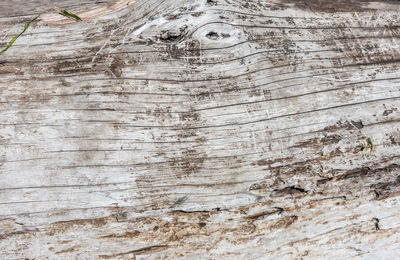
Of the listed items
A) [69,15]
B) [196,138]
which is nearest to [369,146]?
[196,138]

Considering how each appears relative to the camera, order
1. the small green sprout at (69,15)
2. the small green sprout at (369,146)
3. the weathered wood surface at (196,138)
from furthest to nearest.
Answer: the small green sprout at (69,15), the small green sprout at (369,146), the weathered wood surface at (196,138)

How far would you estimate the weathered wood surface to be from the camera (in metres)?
1.83

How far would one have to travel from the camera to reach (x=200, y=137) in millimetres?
1929

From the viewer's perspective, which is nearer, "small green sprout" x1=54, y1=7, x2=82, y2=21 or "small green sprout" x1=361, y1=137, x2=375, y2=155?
Answer: "small green sprout" x1=361, y1=137, x2=375, y2=155

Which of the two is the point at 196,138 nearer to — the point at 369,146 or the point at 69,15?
the point at 369,146

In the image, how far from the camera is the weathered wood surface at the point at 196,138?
5.99 feet

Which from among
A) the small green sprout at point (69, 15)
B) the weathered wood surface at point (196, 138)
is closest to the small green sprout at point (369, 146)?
the weathered wood surface at point (196, 138)

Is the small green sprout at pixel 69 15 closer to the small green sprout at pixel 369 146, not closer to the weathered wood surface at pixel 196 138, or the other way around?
the weathered wood surface at pixel 196 138

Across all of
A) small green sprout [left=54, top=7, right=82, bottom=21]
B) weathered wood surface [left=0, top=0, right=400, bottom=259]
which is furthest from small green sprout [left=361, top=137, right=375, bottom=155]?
small green sprout [left=54, top=7, right=82, bottom=21]

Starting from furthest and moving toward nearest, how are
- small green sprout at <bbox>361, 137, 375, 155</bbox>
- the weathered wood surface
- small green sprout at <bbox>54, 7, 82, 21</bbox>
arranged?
small green sprout at <bbox>54, 7, 82, 21</bbox> < small green sprout at <bbox>361, 137, 375, 155</bbox> < the weathered wood surface

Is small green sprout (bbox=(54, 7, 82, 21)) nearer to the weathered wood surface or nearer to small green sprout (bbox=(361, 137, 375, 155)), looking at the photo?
the weathered wood surface

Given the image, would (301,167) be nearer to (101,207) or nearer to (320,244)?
(320,244)

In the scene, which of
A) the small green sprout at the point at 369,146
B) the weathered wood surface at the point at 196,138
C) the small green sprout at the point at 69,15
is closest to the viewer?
the weathered wood surface at the point at 196,138

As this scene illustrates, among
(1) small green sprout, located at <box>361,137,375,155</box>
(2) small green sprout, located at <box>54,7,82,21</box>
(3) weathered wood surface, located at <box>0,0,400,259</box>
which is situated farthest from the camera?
(2) small green sprout, located at <box>54,7,82,21</box>
